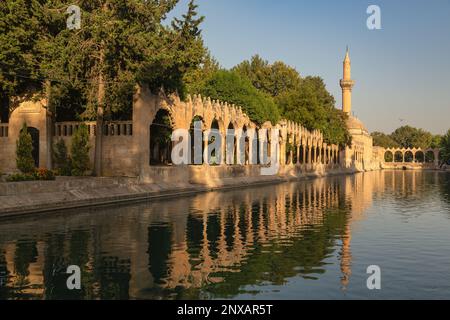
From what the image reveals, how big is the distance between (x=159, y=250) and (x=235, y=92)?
147 feet

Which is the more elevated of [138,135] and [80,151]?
[138,135]

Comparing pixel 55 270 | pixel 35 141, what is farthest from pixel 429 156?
pixel 55 270

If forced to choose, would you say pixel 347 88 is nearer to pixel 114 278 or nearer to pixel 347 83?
pixel 347 83

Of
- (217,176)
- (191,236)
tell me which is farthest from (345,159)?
(191,236)

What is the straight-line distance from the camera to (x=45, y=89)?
34.1 metres

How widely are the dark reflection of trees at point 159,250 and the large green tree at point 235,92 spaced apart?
3983cm

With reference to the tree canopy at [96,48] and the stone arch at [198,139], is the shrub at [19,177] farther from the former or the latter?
the stone arch at [198,139]

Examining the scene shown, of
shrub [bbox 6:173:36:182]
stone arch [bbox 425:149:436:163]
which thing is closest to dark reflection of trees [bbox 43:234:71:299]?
shrub [bbox 6:173:36:182]

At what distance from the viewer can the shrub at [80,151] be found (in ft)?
110

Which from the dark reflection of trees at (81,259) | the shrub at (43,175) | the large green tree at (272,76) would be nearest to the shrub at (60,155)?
the shrub at (43,175)

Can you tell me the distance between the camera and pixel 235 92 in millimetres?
58281

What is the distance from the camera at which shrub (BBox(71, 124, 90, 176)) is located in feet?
110

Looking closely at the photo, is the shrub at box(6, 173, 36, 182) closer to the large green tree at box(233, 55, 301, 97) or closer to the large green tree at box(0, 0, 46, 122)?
the large green tree at box(0, 0, 46, 122)
